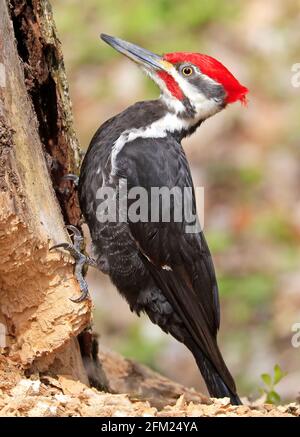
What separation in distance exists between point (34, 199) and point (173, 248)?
2.88 ft

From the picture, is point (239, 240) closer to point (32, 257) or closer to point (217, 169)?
point (217, 169)

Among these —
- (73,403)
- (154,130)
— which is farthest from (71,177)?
(73,403)

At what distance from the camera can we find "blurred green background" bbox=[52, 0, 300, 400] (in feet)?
21.1

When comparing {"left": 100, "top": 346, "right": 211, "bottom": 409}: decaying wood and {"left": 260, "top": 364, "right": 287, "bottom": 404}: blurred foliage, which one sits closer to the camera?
{"left": 260, "top": 364, "right": 287, "bottom": 404}: blurred foliage

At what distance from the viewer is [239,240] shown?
23.7ft

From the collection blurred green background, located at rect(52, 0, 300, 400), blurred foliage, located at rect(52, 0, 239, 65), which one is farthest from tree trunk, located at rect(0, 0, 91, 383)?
blurred foliage, located at rect(52, 0, 239, 65)

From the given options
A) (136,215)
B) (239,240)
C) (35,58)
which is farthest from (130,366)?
(239,240)

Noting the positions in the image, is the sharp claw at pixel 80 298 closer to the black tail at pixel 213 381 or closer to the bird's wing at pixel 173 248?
the bird's wing at pixel 173 248

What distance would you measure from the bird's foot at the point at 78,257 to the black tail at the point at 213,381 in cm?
77

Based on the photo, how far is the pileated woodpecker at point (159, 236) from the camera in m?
4.18

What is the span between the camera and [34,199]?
3629 millimetres

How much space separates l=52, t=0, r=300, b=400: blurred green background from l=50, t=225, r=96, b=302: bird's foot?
6.98 ft

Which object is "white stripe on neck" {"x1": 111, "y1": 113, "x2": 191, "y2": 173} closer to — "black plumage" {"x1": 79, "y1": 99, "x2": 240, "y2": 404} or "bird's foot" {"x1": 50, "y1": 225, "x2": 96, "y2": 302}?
"black plumage" {"x1": 79, "y1": 99, "x2": 240, "y2": 404}

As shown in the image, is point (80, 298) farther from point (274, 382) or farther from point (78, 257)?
point (274, 382)
